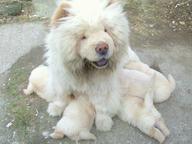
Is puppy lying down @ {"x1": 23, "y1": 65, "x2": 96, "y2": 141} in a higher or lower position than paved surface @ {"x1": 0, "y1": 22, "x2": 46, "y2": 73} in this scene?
lower

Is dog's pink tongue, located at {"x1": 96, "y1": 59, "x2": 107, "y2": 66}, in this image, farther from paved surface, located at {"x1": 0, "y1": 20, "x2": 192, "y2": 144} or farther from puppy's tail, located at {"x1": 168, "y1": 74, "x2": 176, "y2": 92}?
puppy's tail, located at {"x1": 168, "y1": 74, "x2": 176, "y2": 92}

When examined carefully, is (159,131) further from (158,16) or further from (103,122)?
(158,16)

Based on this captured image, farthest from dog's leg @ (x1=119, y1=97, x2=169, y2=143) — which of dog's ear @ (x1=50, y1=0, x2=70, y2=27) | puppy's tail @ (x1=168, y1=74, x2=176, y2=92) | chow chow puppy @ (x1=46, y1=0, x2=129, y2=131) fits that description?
dog's ear @ (x1=50, y1=0, x2=70, y2=27)

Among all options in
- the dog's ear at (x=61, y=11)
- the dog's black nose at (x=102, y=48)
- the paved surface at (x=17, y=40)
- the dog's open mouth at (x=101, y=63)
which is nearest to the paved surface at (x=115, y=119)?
the paved surface at (x=17, y=40)

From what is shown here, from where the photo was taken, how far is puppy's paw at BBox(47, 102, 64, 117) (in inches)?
158

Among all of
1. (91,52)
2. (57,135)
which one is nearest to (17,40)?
(57,135)

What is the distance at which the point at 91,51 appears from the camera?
3.31 meters

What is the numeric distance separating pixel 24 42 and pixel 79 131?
187 centimetres

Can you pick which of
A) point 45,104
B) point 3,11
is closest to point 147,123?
point 45,104

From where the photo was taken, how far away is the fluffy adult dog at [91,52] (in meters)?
3.33

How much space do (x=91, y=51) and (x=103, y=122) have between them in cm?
81

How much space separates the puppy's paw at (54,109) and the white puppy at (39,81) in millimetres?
131

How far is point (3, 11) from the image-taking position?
5840 millimetres

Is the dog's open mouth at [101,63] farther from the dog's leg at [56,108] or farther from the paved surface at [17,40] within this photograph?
the paved surface at [17,40]
